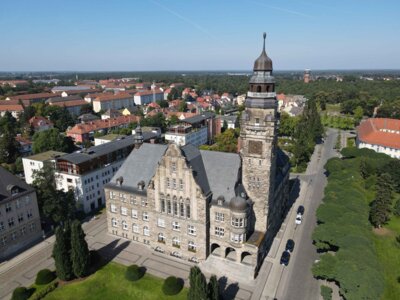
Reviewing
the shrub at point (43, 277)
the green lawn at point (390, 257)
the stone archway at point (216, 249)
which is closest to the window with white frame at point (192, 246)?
the stone archway at point (216, 249)

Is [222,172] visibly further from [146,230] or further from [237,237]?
[146,230]

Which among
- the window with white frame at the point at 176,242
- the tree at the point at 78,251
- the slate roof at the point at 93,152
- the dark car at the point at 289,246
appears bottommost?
the dark car at the point at 289,246

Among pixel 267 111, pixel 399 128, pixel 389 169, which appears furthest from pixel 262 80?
pixel 399 128

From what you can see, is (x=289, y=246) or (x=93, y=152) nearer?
(x=289, y=246)

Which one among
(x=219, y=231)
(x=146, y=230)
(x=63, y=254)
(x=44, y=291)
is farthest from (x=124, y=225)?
(x=219, y=231)

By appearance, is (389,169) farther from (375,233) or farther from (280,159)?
(280,159)

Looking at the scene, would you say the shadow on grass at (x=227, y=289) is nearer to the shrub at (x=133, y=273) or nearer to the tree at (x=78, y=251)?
the shrub at (x=133, y=273)

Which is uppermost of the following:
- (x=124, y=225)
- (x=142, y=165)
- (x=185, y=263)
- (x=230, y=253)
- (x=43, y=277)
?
(x=142, y=165)
